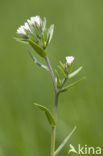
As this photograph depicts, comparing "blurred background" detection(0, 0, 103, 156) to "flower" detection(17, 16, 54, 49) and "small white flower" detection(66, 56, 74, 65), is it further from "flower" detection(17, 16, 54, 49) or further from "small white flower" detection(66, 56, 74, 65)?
Result: "flower" detection(17, 16, 54, 49)

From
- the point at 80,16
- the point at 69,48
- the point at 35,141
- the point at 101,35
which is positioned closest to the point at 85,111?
the point at 35,141

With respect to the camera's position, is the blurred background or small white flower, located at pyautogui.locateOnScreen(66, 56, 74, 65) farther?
the blurred background

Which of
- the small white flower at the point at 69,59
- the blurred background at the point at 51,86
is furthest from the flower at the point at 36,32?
the blurred background at the point at 51,86

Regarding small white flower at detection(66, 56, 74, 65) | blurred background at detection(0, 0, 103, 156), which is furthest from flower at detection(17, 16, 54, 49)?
blurred background at detection(0, 0, 103, 156)

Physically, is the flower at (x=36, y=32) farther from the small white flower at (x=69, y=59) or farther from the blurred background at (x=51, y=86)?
the blurred background at (x=51, y=86)

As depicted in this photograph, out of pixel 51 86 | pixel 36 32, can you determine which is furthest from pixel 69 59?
pixel 51 86

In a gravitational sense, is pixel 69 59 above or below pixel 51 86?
above

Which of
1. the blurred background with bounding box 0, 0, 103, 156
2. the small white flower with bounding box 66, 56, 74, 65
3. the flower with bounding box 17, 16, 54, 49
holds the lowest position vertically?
the blurred background with bounding box 0, 0, 103, 156

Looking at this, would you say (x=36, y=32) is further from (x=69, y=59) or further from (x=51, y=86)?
(x=51, y=86)

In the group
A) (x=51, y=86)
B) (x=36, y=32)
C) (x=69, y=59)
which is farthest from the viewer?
(x=51, y=86)
